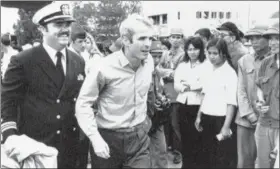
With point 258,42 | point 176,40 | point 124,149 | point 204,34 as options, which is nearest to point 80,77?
point 124,149

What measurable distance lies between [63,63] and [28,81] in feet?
0.82

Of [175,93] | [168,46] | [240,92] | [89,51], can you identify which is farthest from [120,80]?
[168,46]

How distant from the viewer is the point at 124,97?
114 inches

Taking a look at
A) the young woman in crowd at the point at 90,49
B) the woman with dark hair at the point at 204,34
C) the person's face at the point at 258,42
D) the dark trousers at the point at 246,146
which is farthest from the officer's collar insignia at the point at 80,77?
the woman with dark hair at the point at 204,34

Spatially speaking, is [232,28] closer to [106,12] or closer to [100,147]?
[106,12]

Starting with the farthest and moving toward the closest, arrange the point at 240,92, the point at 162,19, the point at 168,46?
1. the point at 168,46
2. the point at 162,19
3. the point at 240,92

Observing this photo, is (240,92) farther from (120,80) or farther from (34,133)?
(34,133)

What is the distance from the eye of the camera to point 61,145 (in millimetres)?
2805

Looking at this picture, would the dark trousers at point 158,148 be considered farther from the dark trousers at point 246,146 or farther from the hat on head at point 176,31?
the hat on head at point 176,31

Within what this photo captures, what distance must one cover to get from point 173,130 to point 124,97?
263 cm

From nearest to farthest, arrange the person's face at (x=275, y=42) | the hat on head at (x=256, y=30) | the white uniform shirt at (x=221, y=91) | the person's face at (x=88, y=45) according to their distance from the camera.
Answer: the person's face at (x=275, y=42), the hat on head at (x=256, y=30), the white uniform shirt at (x=221, y=91), the person's face at (x=88, y=45)

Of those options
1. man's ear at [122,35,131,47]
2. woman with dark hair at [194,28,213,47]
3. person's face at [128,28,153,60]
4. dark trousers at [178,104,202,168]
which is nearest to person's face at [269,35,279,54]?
person's face at [128,28,153,60]

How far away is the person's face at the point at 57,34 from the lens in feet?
8.74

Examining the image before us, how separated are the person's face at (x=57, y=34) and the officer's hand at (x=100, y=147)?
60cm
